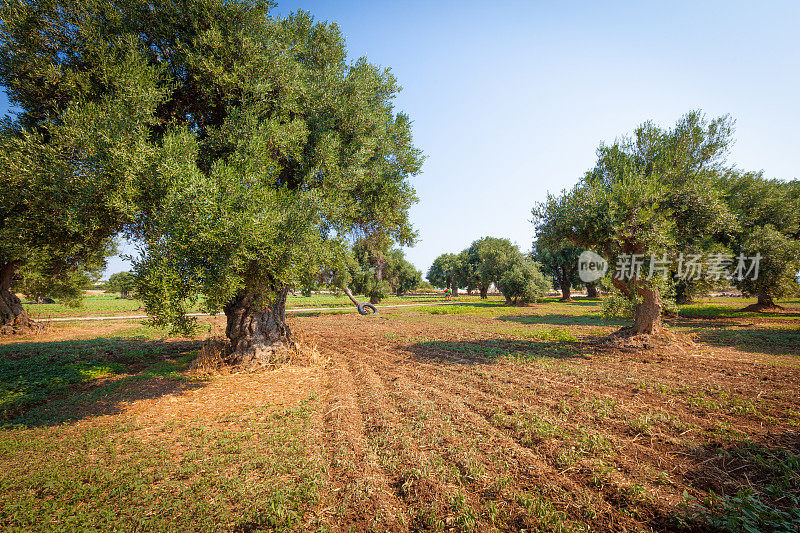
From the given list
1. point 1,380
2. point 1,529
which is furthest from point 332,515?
point 1,380

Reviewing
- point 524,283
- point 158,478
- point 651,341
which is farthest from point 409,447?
point 524,283

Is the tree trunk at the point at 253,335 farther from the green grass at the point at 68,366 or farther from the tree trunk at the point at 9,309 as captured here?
the tree trunk at the point at 9,309

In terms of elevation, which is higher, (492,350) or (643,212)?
(643,212)

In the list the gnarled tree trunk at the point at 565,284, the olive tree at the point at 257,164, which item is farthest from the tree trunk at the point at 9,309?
the gnarled tree trunk at the point at 565,284

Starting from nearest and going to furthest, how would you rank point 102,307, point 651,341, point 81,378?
point 81,378 → point 651,341 → point 102,307

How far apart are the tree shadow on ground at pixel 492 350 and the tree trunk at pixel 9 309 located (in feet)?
93.0

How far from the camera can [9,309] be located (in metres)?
21.5

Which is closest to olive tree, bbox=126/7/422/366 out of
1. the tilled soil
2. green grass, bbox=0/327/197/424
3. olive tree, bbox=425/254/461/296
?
green grass, bbox=0/327/197/424

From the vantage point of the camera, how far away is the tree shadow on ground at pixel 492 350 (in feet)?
45.6

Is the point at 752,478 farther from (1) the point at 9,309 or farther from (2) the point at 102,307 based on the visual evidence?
(2) the point at 102,307

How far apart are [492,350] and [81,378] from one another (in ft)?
58.7

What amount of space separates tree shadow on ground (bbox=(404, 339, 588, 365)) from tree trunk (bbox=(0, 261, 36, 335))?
93.0 ft

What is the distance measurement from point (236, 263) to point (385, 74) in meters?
12.9

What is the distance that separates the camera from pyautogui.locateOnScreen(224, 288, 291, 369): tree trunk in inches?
502
